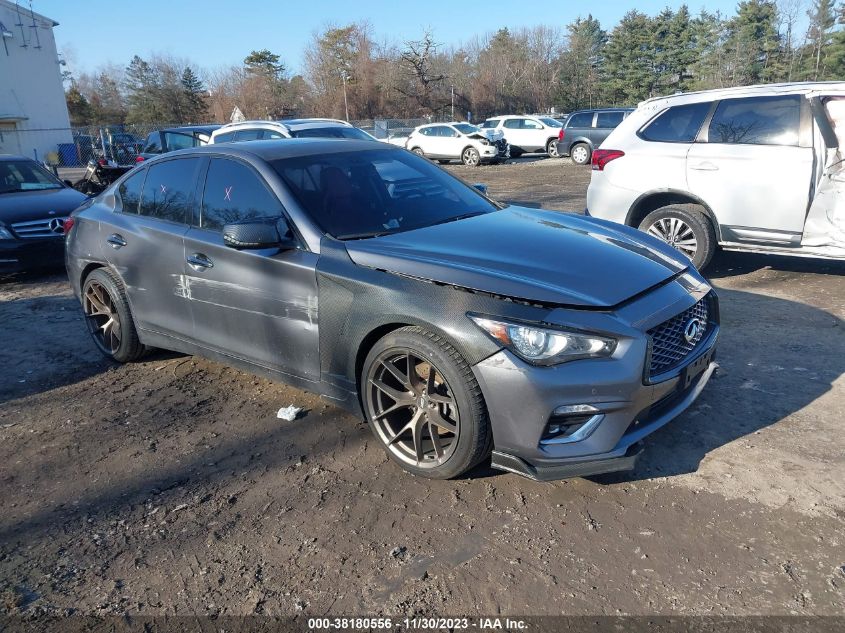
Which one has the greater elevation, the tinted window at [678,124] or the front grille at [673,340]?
the tinted window at [678,124]

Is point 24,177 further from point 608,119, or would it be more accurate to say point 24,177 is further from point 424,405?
point 608,119

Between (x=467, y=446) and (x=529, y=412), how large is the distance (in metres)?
0.38

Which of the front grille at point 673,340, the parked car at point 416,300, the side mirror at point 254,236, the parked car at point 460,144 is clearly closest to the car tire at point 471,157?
the parked car at point 460,144

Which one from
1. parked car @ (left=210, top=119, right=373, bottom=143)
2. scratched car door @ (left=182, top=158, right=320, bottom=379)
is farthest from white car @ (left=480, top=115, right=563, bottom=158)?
scratched car door @ (left=182, top=158, right=320, bottom=379)

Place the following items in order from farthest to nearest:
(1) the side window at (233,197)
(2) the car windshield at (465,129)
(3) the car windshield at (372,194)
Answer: (2) the car windshield at (465,129), (1) the side window at (233,197), (3) the car windshield at (372,194)

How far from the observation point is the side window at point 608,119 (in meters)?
22.7

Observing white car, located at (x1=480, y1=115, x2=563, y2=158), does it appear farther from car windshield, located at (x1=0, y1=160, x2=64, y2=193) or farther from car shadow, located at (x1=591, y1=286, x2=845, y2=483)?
car shadow, located at (x1=591, y1=286, x2=845, y2=483)

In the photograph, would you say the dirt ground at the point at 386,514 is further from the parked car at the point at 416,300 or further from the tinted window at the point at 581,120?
the tinted window at the point at 581,120

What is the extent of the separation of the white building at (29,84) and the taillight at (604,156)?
33069mm

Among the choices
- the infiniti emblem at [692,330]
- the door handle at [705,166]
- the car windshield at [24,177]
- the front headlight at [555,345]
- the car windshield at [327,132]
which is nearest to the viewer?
the front headlight at [555,345]

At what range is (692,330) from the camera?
3.31 m

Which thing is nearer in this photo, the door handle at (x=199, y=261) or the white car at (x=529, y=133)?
the door handle at (x=199, y=261)

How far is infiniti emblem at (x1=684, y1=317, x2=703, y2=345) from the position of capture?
3262 millimetres

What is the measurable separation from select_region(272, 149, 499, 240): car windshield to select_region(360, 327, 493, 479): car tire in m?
0.83
